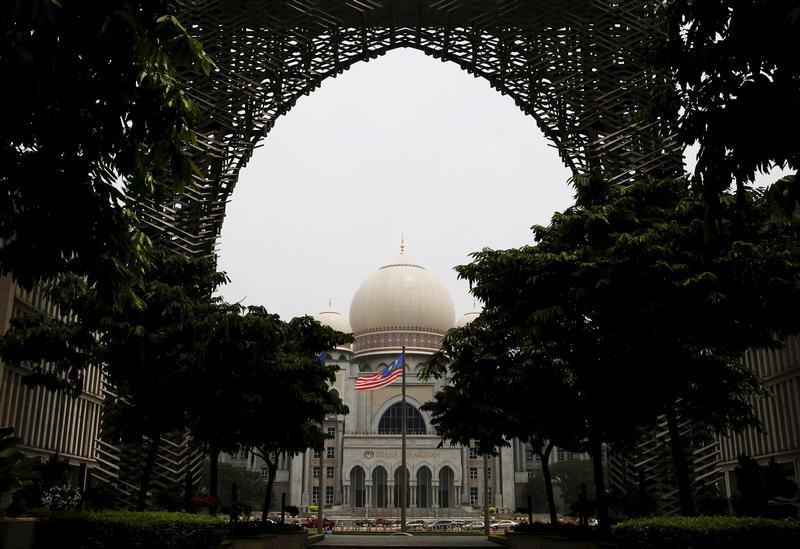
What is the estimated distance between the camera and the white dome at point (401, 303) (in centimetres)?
8050

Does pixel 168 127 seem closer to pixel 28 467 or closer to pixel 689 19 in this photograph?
pixel 689 19

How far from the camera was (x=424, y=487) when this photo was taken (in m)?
81.5

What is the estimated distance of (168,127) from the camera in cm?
906

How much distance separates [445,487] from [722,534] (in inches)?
2804

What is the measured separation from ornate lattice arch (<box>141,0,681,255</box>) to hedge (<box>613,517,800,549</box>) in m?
13.6

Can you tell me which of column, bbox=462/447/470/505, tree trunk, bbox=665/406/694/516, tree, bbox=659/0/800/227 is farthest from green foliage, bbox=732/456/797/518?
column, bbox=462/447/470/505

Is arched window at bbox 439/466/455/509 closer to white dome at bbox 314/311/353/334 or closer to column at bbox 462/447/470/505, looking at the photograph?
column at bbox 462/447/470/505

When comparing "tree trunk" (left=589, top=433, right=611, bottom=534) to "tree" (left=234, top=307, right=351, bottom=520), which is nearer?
"tree trunk" (left=589, top=433, right=611, bottom=534)

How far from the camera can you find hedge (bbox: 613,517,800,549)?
12391 millimetres

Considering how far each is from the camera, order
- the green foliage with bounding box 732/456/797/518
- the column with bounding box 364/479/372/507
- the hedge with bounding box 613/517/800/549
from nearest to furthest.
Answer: the hedge with bounding box 613/517/800/549
the green foliage with bounding box 732/456/797/518
the column with bounding box 364/479/372/507

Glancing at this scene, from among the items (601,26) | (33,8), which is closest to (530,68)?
(601,26)

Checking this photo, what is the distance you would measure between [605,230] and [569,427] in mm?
9468

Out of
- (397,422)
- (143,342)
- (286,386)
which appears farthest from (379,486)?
(143,342)

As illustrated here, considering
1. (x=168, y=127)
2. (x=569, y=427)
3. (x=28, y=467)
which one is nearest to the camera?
(x=168, y=127)
